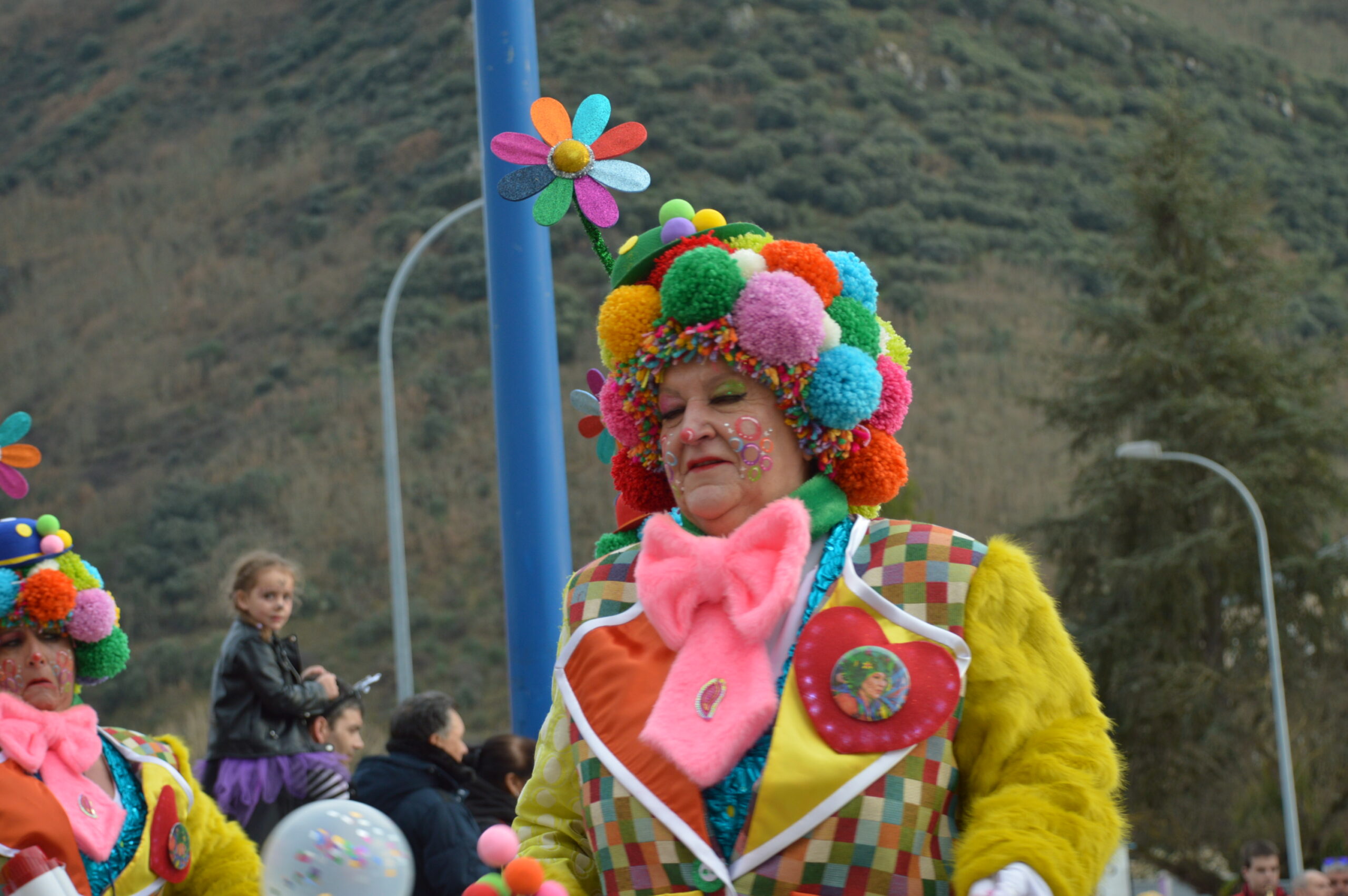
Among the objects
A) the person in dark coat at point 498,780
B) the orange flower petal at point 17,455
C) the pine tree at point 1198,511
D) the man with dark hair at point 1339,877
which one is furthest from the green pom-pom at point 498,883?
the pine tree at point 1198,511

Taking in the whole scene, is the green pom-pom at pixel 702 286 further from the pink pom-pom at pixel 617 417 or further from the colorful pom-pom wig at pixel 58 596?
the colorful pom-pom wig at pixel 58 596

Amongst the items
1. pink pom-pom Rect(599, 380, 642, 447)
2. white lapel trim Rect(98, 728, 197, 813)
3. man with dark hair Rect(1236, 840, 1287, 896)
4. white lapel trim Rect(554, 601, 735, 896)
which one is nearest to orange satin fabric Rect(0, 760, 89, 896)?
white lapel trim Rect(98, 728, 197, 813)

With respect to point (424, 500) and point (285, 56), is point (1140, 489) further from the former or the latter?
point (285, 56)

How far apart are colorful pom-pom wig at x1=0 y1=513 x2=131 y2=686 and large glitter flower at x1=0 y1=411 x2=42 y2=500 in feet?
1.30

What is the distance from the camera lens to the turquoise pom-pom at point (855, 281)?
3.34m

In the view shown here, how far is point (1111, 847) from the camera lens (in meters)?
2.84

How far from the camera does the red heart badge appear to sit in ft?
9.33

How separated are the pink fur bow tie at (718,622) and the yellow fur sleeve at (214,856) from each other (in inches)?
82.6

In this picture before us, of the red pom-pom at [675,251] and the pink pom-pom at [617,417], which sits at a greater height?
the red pom-pom at [675,251]

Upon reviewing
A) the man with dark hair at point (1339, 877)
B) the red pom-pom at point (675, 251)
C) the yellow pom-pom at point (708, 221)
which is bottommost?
the man with dark hair at point (1339, 877)

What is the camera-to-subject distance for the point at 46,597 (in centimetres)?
471

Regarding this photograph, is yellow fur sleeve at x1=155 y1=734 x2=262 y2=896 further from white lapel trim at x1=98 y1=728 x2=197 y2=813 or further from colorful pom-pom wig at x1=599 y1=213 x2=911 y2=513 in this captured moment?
colorful pom-pom wig at x1=599 y1=213 x2=911 y2=513

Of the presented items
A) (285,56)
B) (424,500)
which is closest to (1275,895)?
(424,500)

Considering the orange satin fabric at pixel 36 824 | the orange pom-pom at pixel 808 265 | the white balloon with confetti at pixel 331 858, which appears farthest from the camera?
the orange satin fabric at pixel 36 824
